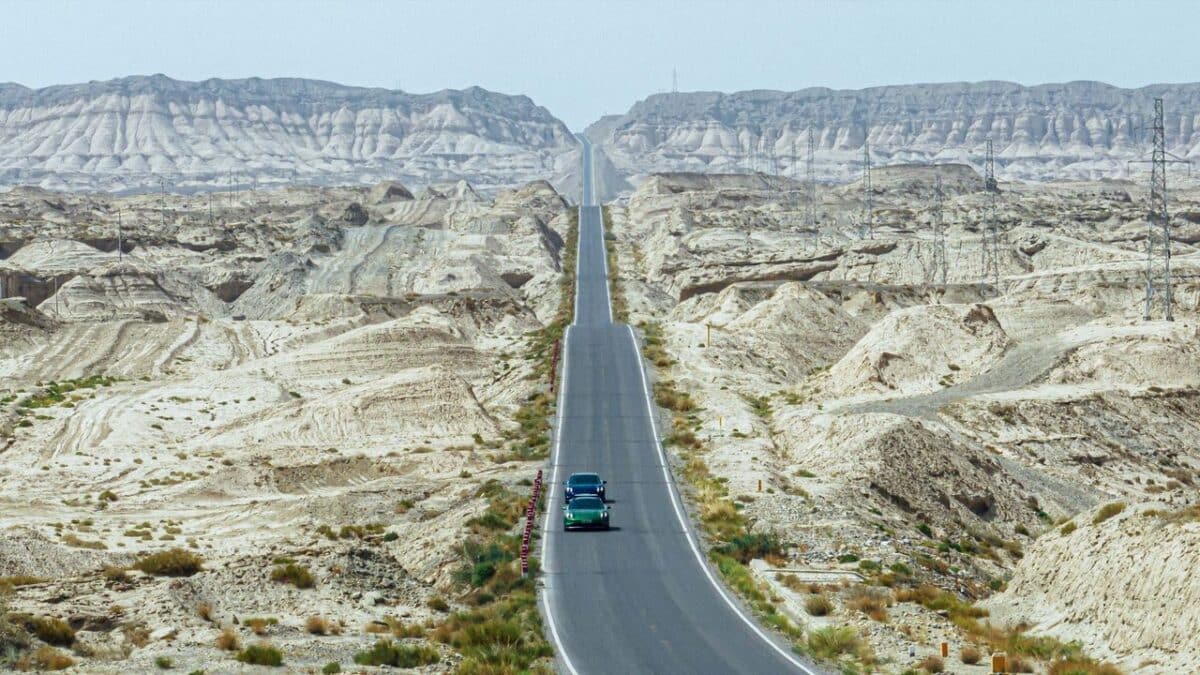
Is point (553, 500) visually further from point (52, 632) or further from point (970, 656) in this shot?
point (52, 632)

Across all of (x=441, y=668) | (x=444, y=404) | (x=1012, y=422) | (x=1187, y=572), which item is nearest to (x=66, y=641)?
(x=441, y=668)

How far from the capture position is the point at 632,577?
119 ft

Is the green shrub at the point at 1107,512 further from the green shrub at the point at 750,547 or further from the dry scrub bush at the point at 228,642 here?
the dry scrub bush at the point at 228,642

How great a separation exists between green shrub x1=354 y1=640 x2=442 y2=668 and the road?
238 centimetres

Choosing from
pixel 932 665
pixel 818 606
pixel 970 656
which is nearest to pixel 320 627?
pixel 818 606

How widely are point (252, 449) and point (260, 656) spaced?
35384 millimetres

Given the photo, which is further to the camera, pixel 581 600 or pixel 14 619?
pixel 581 600

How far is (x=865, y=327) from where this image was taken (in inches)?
3794

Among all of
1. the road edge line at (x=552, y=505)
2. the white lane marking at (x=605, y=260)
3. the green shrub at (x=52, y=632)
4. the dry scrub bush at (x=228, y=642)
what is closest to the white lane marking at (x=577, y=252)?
the white lane marking at (x=605, y=260)

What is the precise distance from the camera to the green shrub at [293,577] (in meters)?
32.2

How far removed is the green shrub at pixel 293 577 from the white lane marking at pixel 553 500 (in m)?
4.94

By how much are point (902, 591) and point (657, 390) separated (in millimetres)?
34975

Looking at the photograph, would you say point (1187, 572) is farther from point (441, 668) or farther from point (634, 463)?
point (634, 463)

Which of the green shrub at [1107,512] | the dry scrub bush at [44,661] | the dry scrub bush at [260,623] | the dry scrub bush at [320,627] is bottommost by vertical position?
the dry scrub bush at [320,627]
